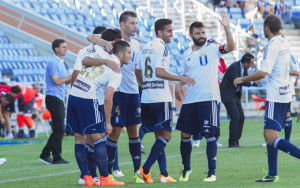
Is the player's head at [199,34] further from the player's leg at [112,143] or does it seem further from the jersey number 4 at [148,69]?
the player's leg at [112,143]

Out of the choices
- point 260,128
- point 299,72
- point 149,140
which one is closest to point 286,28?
point 260,128

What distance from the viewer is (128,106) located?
30.5 feet

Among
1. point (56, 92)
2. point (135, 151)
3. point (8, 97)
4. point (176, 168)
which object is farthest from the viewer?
point (8, 97)

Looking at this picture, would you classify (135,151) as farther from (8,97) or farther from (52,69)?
(8,97)

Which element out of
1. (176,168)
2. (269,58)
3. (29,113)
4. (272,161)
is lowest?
(29,113)

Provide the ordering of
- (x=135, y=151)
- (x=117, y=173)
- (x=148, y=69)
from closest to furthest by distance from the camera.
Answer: (x=148, y=69)
(x=135, y=151)
(x=117, y=173)

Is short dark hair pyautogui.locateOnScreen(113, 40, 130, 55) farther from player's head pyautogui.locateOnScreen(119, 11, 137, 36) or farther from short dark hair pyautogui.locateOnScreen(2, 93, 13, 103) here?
short dark hair pyautogui.locateOnScreen(2, 93, 13, 103)

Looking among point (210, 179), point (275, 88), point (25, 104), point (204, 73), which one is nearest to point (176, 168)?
point (210, 179)

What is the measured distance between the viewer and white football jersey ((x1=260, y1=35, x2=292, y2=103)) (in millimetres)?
8258

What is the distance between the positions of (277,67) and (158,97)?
149cm

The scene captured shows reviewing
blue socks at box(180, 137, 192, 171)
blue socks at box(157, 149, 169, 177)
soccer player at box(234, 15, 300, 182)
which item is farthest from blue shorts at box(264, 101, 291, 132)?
blue socks at box(157, 149, 169, 177)

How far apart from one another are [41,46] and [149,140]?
40.1ft

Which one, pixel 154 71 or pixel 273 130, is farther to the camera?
pixel 154 71

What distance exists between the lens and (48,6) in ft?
99.4
